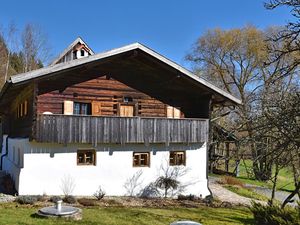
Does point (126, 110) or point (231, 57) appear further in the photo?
point (231, 57)

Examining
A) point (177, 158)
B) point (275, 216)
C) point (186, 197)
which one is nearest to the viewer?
point (275, 216)

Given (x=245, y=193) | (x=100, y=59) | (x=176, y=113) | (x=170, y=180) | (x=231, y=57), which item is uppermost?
(x=231, y=57)

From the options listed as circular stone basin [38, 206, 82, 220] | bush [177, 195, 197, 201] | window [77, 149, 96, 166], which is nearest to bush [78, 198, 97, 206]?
window [77, 149, 96, 166]

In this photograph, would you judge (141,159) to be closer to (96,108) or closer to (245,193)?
(96,108)

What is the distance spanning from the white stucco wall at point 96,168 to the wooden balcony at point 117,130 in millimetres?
471

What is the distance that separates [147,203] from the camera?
17875 millimetres

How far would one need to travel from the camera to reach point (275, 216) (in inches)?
373

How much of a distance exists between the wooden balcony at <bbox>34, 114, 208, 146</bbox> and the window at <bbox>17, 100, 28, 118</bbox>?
3.05 meters

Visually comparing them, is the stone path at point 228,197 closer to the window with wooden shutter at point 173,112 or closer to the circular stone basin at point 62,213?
the window with wooden shutter at point 173,112

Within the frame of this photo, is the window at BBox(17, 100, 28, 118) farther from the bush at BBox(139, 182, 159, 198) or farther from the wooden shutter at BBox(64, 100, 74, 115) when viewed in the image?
the bush at BBox(139, 182, 159, 198)

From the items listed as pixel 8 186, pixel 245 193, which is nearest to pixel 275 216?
pixel 8 186

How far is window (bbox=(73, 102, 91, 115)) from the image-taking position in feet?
62.3

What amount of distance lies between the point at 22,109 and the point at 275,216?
50.4 feet

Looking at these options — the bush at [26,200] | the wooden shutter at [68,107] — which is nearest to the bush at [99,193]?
the bush at [26,200]
